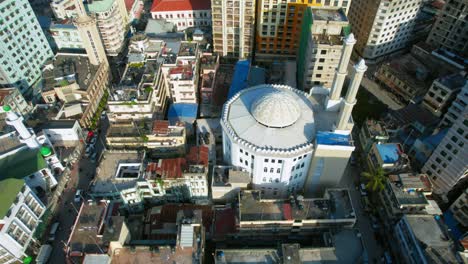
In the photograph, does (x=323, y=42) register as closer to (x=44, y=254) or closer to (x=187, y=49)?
(x=187, y=49)

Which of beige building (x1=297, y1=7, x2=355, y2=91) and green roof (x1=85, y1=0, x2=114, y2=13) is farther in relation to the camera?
green roof (x1=85, y1=0, x2=114, y2=13)

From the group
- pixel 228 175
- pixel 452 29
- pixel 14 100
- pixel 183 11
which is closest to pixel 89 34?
pixel 14 100

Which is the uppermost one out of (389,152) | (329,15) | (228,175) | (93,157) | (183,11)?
(329,15)

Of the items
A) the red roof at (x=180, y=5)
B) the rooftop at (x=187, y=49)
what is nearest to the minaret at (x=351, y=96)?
the rooftop at (x=187, y=49)

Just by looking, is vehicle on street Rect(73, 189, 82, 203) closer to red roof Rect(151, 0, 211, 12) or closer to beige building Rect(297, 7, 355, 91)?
beige building Rect(297, 7, 355, 91)

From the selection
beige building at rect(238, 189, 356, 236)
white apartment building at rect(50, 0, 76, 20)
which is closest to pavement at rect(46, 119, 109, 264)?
beige building at rect(238, 189, 356, 236)

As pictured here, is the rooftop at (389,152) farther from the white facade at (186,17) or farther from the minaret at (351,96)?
the white facade at (186,17)
